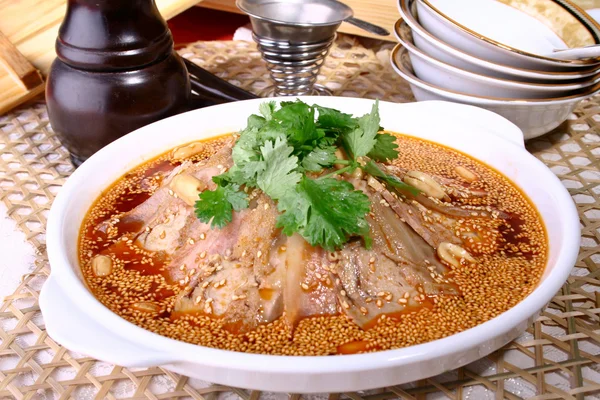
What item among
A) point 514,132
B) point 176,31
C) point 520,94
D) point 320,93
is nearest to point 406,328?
point 514,132

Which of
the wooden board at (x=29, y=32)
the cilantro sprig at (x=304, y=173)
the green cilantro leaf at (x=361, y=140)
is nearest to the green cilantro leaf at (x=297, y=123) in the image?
the cilantro sprig at (x=304, y=173)

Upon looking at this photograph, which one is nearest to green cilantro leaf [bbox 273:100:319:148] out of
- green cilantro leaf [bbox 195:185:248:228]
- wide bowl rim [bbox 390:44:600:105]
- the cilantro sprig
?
the cilantro sprig

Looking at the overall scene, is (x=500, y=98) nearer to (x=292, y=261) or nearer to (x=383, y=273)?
(x=383, y=273)

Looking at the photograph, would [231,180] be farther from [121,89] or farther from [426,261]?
[121,89]

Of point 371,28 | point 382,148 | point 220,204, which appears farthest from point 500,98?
point 220,204

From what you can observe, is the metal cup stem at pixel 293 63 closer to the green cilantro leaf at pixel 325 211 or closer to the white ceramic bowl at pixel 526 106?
the white ceramic bowl at pixel 526 106

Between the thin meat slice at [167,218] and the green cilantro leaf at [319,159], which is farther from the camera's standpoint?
the thin meat slice at [167,218]
